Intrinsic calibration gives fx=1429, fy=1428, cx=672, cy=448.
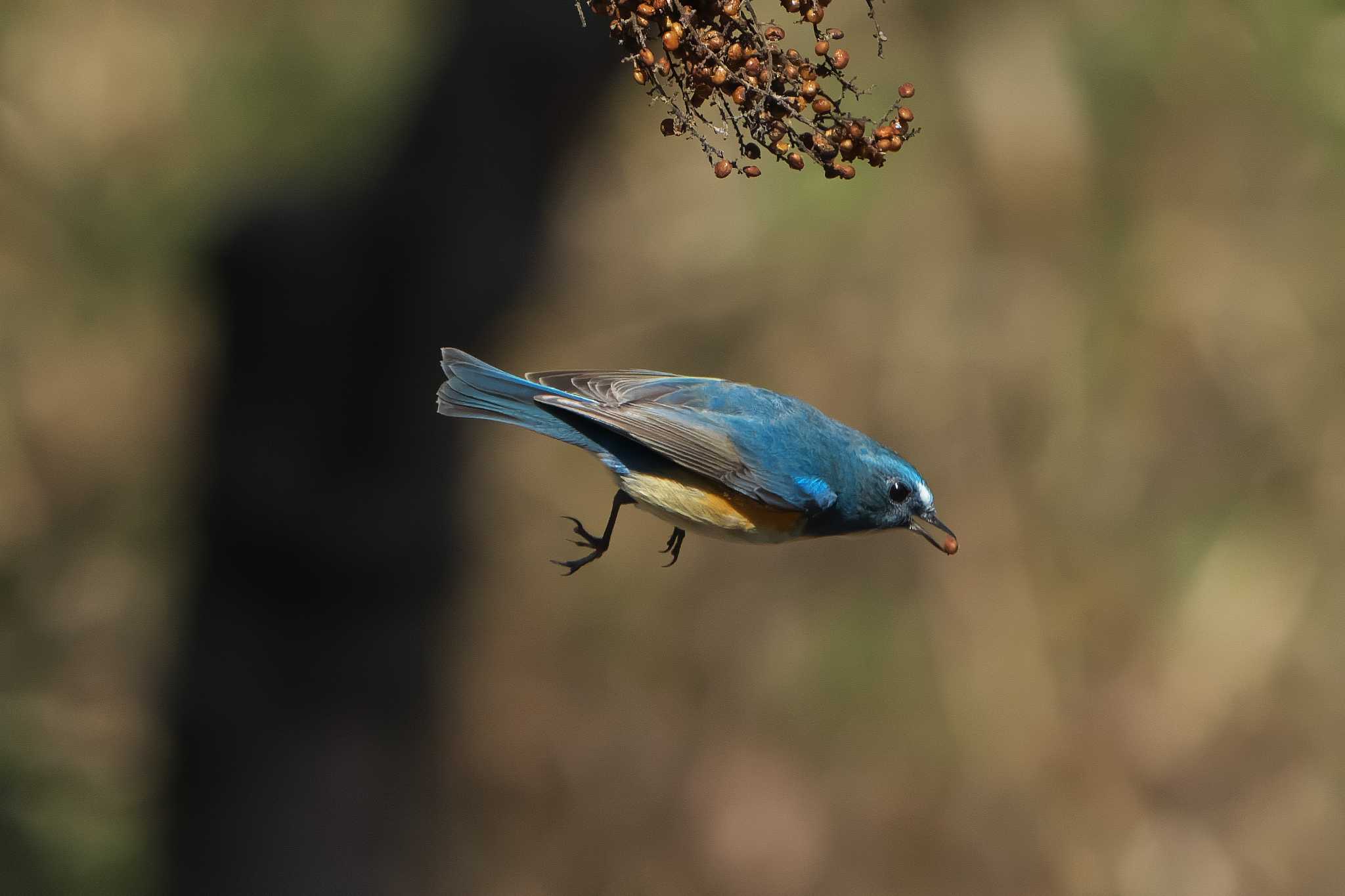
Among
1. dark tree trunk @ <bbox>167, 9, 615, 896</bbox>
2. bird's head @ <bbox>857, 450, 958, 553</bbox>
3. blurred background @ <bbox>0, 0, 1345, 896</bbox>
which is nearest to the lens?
bird's head @ <bbox>857, 450, 958, 553</bbox>

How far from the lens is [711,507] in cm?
385

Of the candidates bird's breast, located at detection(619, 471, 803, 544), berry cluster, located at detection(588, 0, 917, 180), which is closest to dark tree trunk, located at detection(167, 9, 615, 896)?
bird's breast, located at detection(619, 471, 803, 544)

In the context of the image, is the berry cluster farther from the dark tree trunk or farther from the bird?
the dark tree trunk

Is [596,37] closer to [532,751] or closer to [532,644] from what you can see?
[532,644]

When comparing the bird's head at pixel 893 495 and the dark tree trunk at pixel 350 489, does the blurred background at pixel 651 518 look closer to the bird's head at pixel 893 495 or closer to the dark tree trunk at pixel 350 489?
the dark tree trunk at pixel 350 489

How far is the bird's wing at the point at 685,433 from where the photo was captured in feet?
12.1

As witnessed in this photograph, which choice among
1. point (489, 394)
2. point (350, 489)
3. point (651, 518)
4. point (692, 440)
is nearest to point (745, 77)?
point (692, 440)

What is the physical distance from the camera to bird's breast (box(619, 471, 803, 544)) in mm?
3844

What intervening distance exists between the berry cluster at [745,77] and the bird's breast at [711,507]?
1175mm

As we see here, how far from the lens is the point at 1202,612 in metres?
7.07

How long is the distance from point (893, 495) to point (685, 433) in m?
0.59

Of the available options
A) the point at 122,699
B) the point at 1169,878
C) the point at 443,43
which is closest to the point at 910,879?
the point at 1169,878

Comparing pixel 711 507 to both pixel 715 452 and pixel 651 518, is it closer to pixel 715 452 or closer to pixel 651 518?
pixel 715 452

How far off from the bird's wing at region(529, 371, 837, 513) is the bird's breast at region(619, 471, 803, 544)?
0.08 m
